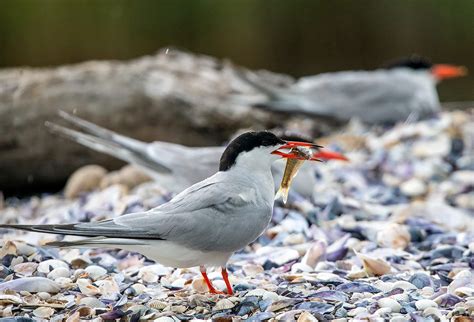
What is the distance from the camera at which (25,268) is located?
10.2ft

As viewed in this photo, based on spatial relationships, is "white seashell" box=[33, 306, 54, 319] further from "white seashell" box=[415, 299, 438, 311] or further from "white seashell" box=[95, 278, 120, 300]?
"white seashell" box=[415, 299, 438, 311]

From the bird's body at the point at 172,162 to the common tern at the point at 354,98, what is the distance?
6.17ft

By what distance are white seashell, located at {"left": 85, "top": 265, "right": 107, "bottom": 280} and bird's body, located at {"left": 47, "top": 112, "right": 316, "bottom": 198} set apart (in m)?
1.29

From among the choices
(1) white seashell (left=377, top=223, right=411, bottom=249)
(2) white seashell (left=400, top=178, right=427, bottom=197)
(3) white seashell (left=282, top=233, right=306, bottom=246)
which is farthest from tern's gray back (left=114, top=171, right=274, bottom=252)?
(2) white seashell (left=400, top=178, right=427, bottom=197)

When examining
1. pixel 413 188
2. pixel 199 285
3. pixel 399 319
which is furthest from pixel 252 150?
pixel 413 188

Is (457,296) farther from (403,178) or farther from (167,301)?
(403,178)

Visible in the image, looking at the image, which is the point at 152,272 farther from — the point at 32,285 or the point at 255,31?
the point at 255,31

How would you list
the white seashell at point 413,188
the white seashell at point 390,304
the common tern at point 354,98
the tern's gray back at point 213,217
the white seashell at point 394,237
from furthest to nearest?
the common tern at point 354,98 → the white seashell at point 413,188 → the white seashell at point 394,237 → the tern's gray back at point 213,217 → the white seashell at point 390,304

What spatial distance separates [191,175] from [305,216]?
0.62 meters

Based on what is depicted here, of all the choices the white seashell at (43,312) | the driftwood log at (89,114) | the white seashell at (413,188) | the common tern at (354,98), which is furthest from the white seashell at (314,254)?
the common tern at (354,98)

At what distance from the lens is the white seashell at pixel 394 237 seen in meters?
3.78

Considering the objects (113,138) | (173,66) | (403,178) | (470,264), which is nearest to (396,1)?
(173,66)

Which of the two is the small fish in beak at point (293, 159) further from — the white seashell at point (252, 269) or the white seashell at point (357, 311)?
the white seashell at point (357, 311)

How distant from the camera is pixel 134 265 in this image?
3.51m
